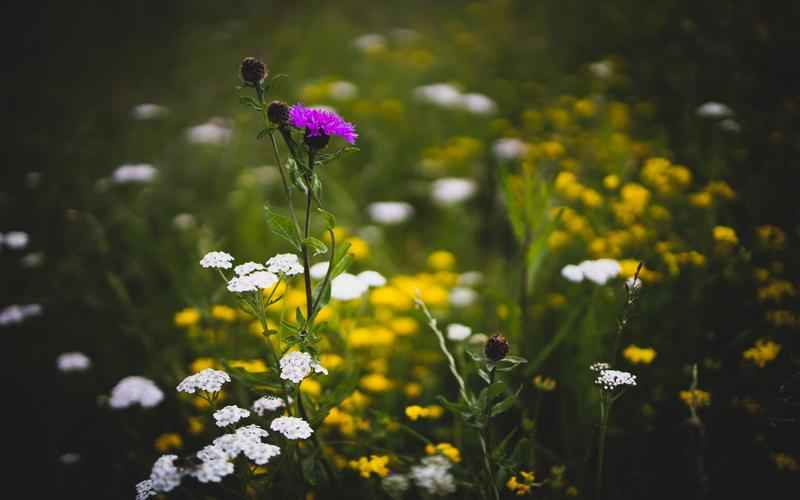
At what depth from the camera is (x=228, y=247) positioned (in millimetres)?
3539

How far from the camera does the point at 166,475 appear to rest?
1.37 metres

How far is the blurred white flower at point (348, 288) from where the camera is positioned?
6.75 ft

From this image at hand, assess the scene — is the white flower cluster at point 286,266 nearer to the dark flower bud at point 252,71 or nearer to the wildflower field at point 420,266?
the wildflower field at point 420,266

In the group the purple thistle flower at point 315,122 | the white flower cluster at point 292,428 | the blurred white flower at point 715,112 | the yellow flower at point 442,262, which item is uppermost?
the blurred white flower at point 715,112

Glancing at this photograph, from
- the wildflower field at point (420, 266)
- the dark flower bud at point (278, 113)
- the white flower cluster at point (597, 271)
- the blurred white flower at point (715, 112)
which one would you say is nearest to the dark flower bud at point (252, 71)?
the wildflower field at point (420, 266)

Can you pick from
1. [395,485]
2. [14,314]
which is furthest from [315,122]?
[14,314]

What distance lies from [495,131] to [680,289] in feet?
7.02

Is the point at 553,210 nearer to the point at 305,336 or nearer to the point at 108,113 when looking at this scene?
the point at 305,336

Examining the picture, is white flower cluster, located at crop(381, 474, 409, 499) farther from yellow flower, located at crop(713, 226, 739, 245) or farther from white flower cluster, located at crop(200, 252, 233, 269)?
yellow flower, located at crop(713, 226, 739, 245)

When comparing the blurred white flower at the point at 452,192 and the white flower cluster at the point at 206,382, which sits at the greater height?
the blurred white flower at the point at 452,192

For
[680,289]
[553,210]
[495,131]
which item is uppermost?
[495,131]

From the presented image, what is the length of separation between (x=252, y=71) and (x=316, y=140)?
0.28m

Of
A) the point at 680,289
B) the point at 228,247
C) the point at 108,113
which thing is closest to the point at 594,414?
the point at 680,289

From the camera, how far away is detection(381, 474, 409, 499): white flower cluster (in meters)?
1.80
